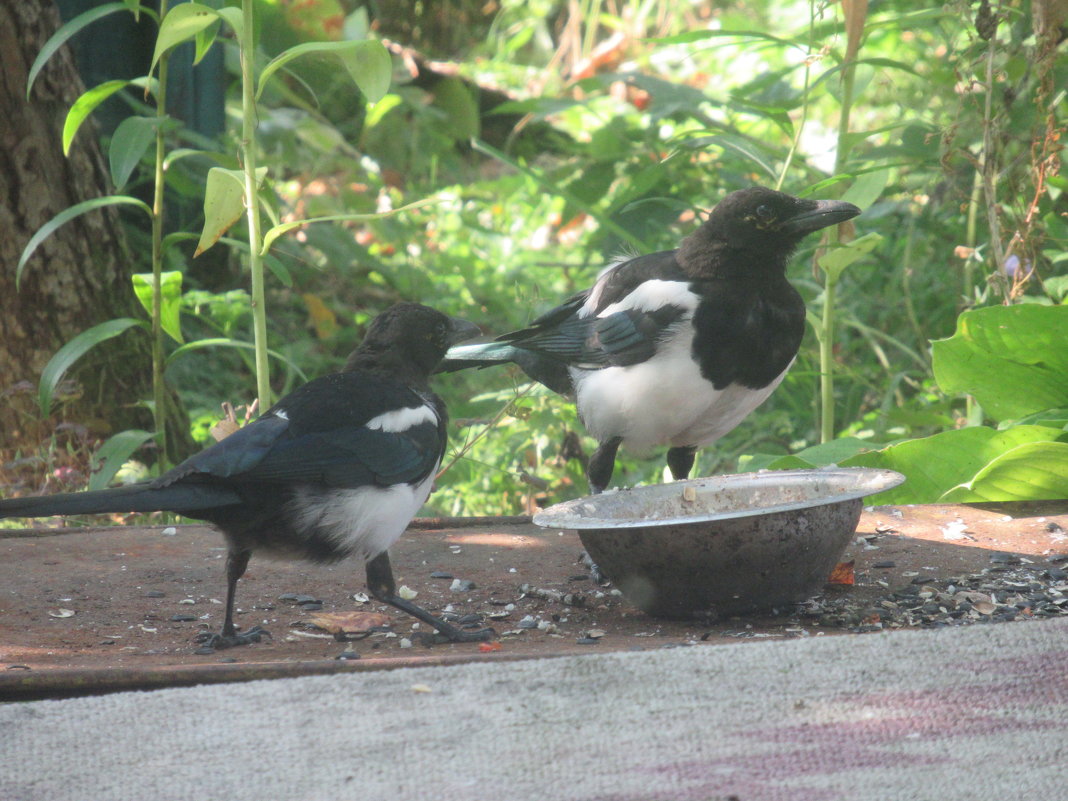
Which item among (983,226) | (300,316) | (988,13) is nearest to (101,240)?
(300,316)

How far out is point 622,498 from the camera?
2.77m

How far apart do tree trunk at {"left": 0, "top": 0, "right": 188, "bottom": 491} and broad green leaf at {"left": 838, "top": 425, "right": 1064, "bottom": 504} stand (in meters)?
2.46

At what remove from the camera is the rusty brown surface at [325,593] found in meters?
2.09

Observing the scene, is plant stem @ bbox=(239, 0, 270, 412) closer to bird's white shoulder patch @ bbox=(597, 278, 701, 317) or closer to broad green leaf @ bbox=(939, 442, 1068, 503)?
bird's white shoulder patch @ bbox=(597, 278, 701, 317)

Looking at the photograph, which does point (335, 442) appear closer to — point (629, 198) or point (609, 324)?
point (609, 324)

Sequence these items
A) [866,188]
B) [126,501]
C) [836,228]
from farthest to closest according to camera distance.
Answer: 1. [836,228]
2. [866,188]
3. [126,501]

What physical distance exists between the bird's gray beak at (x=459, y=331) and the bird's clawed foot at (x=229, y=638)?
0.83 metres

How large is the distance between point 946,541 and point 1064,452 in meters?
0.39

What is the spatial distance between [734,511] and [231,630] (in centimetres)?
104

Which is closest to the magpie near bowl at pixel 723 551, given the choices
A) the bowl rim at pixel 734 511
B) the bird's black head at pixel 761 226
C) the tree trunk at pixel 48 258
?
the bowl rim at pixel 734 511

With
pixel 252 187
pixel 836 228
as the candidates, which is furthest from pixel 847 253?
pixel 252 187

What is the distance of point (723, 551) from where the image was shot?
7.82 ft

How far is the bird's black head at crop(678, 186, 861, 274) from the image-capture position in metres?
3.10

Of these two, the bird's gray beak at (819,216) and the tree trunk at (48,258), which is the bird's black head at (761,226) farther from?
the tree trunk at (48,258)
